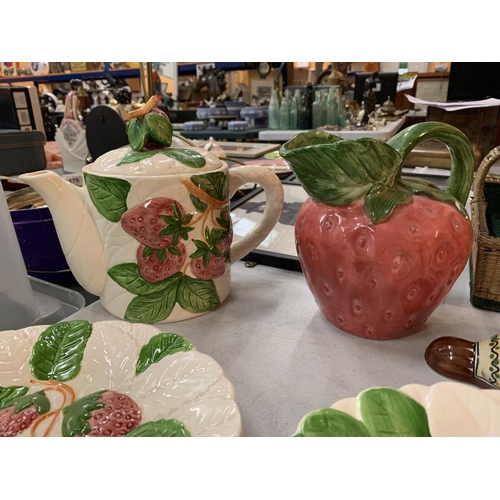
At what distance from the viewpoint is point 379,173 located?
42 centimetres

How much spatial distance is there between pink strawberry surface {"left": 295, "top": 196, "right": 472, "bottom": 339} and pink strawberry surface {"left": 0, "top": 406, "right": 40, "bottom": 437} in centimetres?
34

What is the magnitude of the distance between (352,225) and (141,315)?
30cm

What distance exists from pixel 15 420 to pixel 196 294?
0.25 metres

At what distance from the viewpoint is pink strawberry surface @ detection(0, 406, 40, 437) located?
368 millimetres

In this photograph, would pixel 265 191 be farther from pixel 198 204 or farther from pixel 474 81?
pixel 474 81

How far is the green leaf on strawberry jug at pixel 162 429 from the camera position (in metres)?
0.35

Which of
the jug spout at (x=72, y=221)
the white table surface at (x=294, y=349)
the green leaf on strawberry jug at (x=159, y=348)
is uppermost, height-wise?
the jug spout at (x=72, y=221)

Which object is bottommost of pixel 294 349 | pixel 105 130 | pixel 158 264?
pixel 294 349

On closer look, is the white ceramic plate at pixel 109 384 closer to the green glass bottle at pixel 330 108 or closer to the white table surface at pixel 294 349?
the white table surface at pixel 294 349

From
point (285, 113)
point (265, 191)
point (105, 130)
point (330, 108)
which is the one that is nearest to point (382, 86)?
point (330, 108)

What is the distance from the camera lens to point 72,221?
511mm

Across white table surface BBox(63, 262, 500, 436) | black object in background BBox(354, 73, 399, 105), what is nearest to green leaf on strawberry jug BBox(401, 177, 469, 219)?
white table surface BBox(63, 262, 500, 436)

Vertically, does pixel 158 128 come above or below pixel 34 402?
above

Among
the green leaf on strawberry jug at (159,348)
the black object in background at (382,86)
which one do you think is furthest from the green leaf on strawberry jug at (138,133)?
the black object in background at (382,86)
